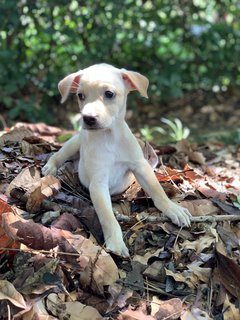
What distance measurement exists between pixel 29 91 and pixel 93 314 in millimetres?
4499

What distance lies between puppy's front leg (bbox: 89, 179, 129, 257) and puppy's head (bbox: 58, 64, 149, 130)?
0.36 metres

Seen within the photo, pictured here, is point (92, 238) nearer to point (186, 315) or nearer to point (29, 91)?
point (186, 315)

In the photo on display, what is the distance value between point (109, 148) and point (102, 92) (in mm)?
383

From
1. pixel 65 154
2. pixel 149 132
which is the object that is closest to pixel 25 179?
pixel 65 154

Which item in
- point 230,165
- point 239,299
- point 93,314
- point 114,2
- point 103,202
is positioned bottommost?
point 230,165

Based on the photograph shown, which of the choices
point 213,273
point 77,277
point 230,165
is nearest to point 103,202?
point 77,277

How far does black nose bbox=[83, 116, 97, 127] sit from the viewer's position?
2.99 m

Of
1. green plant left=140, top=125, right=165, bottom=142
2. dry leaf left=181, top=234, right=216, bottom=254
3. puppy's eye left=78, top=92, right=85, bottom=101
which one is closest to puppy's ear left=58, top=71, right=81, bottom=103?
puppy's eye left=78, top=92, right=85, bottom=101

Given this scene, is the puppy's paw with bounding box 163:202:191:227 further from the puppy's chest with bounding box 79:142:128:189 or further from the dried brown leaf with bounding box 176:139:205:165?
the dried brown leaf with bounding box 176:139:205:165

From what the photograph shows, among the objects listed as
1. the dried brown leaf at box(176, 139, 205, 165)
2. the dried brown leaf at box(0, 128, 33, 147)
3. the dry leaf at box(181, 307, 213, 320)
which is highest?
the dried brown leaf at box(0, 128, 33, 147)

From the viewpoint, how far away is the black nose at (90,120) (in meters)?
2.99

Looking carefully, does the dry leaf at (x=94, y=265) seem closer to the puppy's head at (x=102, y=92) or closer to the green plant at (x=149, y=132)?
the puppy's head at (x=102, y=92)

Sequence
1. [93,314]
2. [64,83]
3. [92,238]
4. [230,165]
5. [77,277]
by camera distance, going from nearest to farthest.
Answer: [93,314] → [77,277] → [92,238] → [64,83] → [230,165]

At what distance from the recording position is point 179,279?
291 cm
